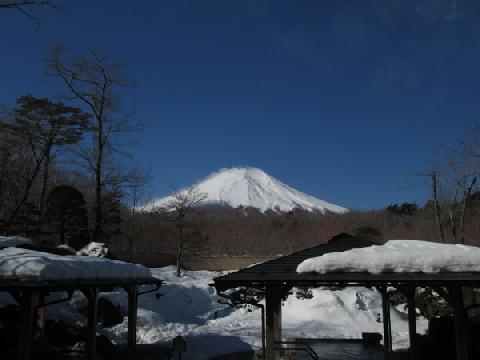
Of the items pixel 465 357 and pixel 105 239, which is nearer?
pixel 465 357

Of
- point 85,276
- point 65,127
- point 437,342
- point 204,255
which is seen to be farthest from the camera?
point 204,255

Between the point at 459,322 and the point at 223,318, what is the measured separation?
16920 mm

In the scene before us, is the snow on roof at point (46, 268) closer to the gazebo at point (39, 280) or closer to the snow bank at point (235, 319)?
the gazebo at point (39, 280)

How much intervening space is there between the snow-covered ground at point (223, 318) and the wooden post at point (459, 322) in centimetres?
812

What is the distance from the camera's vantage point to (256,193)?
148750mm

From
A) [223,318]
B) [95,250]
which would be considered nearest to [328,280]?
[95,250]

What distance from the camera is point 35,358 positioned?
1081 centimetres

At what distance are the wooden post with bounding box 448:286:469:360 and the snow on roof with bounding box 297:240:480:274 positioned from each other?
54cm

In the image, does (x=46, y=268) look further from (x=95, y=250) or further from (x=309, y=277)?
(x=95, y=250)

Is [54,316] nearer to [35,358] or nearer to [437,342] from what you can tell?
[35,358]

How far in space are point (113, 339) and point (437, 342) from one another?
10.7 m

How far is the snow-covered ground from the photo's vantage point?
16031 millimetres

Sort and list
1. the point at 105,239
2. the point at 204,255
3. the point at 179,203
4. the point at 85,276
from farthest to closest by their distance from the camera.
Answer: the point at 204,255 → the point at 179,203 → the point at 105,239 → the point at 85,276

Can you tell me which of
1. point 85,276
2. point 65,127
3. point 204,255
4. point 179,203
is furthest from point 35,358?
point 204,255
